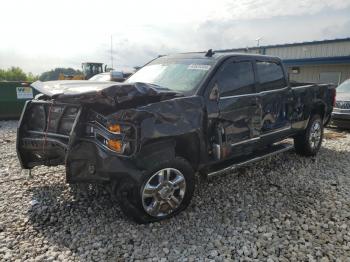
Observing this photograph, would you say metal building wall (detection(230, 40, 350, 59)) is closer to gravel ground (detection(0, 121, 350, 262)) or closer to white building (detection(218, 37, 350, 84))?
white building (detection(218, 37, 350, 84))

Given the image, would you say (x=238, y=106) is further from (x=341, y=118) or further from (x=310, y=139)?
(x=341, y=118)

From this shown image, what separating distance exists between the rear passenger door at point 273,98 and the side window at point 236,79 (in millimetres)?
216

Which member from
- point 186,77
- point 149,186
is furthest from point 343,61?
point 149,186

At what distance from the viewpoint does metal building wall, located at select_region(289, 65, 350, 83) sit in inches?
728

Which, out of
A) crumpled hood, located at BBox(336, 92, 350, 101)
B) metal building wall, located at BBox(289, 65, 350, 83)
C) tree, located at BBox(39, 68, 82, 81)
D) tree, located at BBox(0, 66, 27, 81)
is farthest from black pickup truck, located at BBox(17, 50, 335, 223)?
tree, located at BBox(0, 66, 27, 81)

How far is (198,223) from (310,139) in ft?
11.9

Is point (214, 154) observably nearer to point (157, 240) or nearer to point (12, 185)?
point (157, 240)

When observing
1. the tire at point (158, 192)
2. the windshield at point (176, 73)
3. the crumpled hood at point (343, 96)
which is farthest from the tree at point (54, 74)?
the tire at point (158, 192)

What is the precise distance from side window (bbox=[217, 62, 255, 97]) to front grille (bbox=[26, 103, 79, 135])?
1871 millimetres

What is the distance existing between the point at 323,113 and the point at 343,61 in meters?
13.9

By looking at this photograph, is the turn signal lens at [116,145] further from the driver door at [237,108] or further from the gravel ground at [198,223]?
the driver door at [237,108]

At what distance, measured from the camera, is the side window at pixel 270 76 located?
4812mm

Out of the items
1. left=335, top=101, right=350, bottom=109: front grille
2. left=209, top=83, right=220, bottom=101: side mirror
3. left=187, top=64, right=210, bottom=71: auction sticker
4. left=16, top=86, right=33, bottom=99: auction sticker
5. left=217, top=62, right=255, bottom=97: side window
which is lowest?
left=335, top=101, right=350, bottom=109: front grille

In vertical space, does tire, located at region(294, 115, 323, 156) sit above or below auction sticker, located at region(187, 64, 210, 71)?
below
